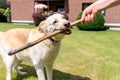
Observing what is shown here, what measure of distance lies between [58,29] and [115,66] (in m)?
4.03

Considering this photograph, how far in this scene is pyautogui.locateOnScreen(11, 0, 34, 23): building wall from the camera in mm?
31852

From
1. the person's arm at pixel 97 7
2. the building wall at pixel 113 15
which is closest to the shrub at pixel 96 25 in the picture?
the building wall at pixel 113 15

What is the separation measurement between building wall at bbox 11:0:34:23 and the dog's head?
82.3 ft

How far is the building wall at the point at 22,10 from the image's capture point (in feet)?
104

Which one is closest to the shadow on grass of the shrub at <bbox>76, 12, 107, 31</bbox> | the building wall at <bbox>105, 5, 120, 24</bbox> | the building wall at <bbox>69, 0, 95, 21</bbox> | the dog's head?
the dog's head

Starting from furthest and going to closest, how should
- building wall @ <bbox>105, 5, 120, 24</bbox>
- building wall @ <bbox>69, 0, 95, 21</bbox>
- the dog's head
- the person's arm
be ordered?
building wall @ <bbox>69, 0, 95, 21</bbox> → building wall @ <bbox>105, 5, 120, 24</bbox> → the dog's head → the person's arm

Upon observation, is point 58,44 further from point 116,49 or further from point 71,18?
point 71,18

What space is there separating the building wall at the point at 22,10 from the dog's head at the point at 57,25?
25.1 meters

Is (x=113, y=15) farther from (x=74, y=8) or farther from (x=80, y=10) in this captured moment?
(x=74, y=8)

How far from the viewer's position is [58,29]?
6.26 m

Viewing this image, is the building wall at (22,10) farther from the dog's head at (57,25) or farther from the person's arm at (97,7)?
the person's arm at (97,7)

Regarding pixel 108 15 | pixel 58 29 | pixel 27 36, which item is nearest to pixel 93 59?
pixel 27 36

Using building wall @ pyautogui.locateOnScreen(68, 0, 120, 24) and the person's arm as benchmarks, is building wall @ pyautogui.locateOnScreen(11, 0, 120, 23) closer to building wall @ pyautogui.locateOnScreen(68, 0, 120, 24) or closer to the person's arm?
building wall @ pyautogui.locateOnScreen(68, 0, 120, 24)

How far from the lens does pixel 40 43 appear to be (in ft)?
22.7
